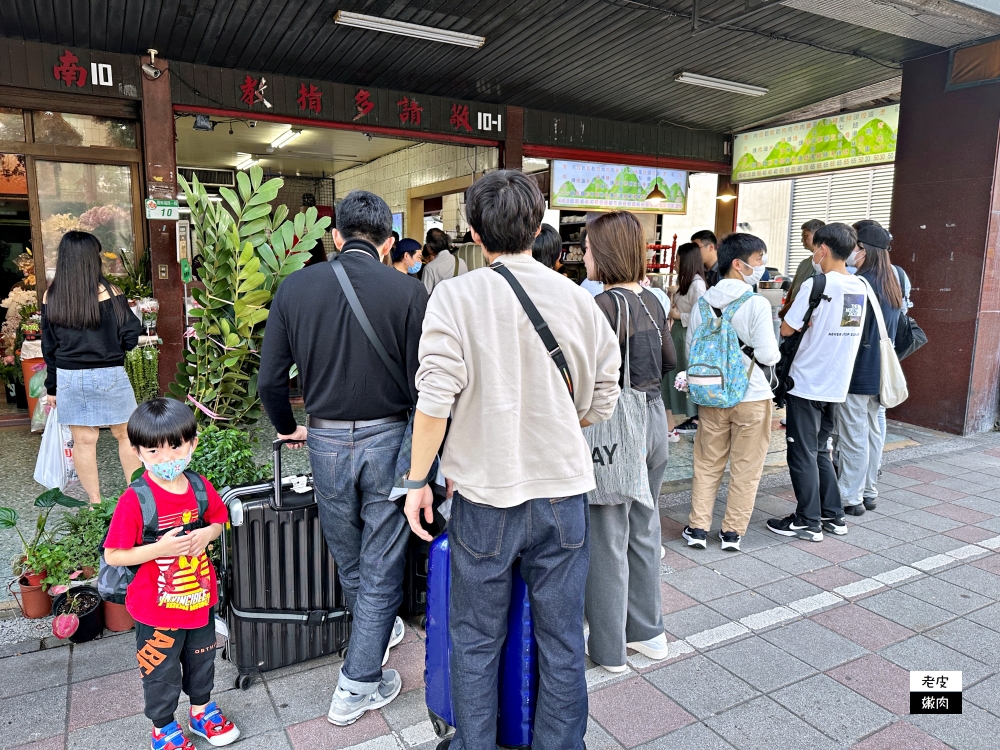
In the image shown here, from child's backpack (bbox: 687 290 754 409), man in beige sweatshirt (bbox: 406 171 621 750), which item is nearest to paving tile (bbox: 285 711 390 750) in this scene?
man in beige sweatshirt (bbox: 406 171 621 750)

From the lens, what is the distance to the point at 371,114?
7.51m

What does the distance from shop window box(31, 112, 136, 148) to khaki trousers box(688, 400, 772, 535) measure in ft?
19.5

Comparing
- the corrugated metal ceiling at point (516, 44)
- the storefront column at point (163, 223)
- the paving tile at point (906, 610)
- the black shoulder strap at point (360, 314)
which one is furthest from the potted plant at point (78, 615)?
the corrugated metal ceiling at point (516, 44)

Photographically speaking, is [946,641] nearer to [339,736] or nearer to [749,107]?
[339,736]

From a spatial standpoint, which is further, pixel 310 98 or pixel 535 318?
pixel 310 98

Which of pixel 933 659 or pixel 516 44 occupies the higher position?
pixel 516 44

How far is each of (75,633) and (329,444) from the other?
153 centimetres

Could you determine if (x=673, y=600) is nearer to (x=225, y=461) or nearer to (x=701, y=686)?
(x=701, y=686)

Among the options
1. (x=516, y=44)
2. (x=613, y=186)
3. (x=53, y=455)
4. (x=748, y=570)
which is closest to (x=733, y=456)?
(x=748, y=570)

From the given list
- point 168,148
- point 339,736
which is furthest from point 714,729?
point 168,148

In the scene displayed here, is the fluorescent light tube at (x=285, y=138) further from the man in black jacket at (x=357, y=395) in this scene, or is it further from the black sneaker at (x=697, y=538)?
the man in black jacket at (x=357, y=395)

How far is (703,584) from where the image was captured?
3590 millimetres

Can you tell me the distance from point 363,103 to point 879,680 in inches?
271

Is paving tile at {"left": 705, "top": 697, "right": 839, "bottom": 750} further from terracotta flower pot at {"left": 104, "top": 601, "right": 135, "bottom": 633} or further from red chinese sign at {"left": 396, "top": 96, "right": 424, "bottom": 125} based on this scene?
red chinese sign at {"left": 396, "top": 96, "right": 424, "bottom": 125}
